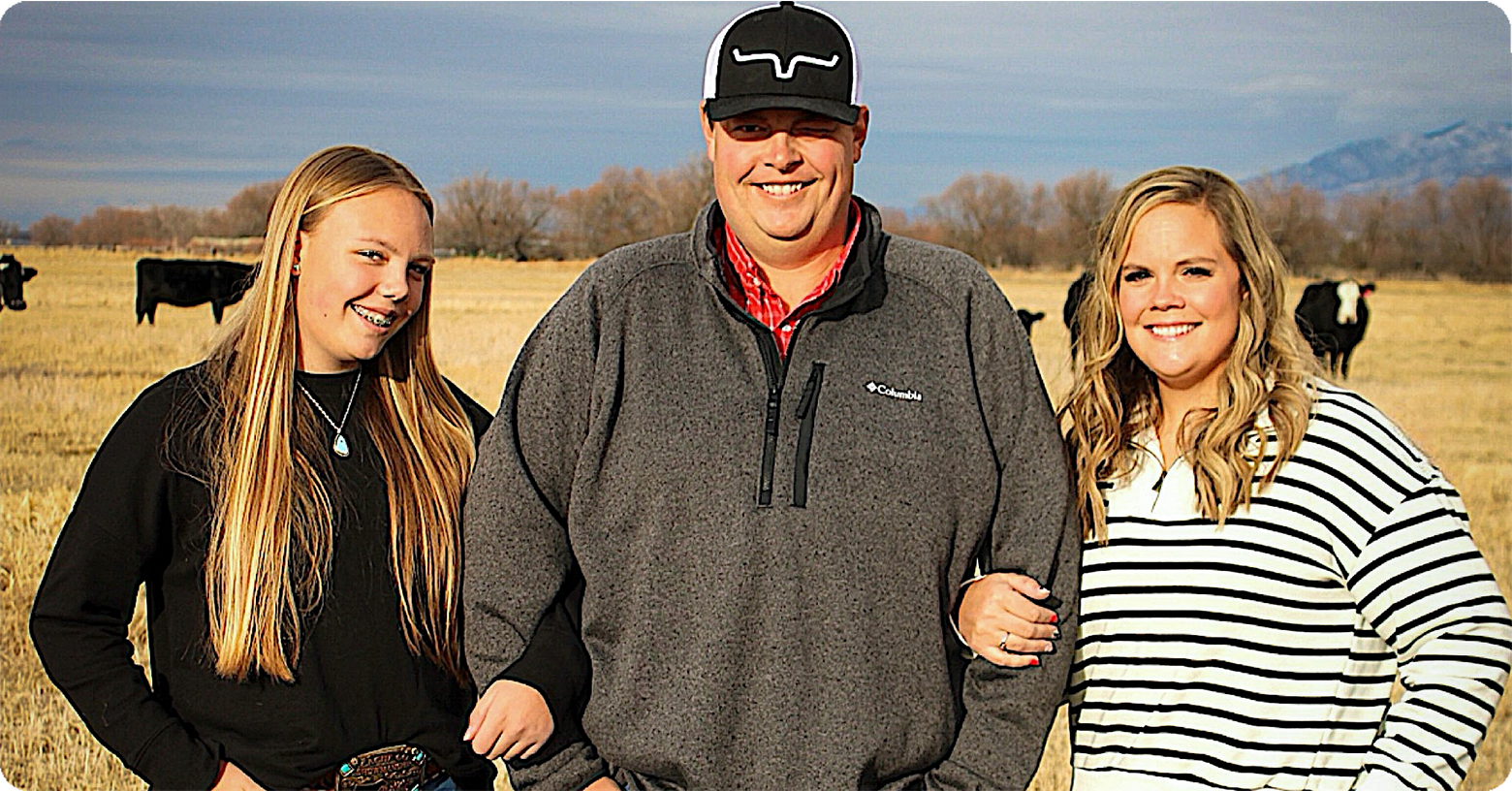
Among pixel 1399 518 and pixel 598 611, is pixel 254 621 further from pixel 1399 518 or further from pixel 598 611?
pixel 1399 518

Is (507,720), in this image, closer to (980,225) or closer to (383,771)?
(383,771)

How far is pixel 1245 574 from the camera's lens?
101 inches

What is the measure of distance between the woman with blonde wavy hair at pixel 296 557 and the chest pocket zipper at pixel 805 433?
0.57m

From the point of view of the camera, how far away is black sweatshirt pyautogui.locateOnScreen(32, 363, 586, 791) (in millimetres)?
2482

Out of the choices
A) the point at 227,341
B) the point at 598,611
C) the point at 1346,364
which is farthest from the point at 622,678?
the point at 1346,364

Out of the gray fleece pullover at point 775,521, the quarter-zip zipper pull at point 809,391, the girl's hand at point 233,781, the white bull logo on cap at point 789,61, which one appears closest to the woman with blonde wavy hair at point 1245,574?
the gray fleece pullover at point 775,521

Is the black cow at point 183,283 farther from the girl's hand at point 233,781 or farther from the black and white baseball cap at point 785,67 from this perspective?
the black and white baseball cap at point 785,67

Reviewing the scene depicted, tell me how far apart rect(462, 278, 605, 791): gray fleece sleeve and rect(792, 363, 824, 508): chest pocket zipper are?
0.42 m

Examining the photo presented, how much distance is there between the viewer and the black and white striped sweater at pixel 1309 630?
244 centimetres

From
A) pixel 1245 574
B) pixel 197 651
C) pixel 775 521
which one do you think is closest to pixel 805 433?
pixel 775 521

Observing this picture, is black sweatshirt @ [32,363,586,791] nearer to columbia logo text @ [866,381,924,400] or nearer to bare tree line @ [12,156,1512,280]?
columbia logo text @ [866,381,924,400]

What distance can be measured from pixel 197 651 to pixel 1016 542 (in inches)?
64.2

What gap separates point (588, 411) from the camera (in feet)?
8.38

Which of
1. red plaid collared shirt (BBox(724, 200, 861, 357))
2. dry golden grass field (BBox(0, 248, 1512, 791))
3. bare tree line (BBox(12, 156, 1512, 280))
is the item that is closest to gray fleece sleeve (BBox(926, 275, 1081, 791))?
red plaid collared shirt (BBox(724, 200, 861, 357))
